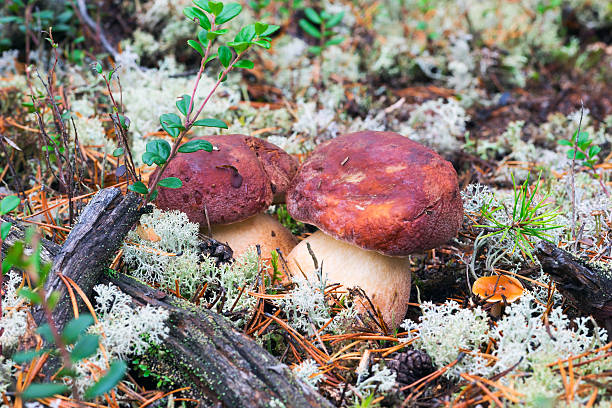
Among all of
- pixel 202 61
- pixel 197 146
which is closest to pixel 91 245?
pixel 197 146

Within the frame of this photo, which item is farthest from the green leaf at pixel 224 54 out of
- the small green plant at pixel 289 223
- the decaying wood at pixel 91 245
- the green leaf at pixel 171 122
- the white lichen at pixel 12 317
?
the white lichen at pixel 12 317

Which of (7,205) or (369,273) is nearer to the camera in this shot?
(7,205)

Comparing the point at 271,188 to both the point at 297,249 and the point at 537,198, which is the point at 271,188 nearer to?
the point at 297,249

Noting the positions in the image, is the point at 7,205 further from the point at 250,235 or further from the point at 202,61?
the point at 250,235

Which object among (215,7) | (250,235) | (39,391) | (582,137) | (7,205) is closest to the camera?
(39,391)

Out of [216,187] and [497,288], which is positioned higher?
[216,187]

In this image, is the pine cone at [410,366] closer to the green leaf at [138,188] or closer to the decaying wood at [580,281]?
the decaying wood at [580,281]

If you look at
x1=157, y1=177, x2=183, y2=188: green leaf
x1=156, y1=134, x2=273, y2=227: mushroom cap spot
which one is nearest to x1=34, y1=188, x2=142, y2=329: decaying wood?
x1=157, y1=177, x2=183, y2=188: green leaf

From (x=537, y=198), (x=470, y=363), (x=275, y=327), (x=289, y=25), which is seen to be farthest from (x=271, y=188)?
(x=289, y=25)

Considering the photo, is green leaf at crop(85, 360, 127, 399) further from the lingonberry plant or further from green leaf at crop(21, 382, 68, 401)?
the lingonberry plant
